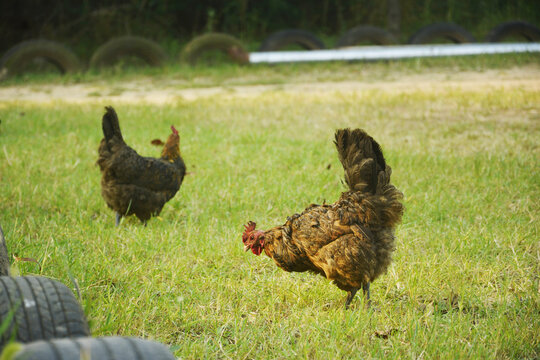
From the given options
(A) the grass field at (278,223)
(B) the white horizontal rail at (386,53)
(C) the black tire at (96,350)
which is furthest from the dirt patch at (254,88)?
(C) the black tire at (96,350)

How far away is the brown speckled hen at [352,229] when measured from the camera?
2.67 m

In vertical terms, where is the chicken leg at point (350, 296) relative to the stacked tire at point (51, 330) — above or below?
below

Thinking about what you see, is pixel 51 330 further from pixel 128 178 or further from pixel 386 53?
pixel 386 53

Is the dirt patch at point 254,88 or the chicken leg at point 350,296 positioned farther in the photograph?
the dirt patch at point 254,88

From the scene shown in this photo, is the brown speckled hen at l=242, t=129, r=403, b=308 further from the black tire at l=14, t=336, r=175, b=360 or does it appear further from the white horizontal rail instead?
the white horizontal rail

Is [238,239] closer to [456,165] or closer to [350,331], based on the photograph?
[350,331]

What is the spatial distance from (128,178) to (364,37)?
11542mm

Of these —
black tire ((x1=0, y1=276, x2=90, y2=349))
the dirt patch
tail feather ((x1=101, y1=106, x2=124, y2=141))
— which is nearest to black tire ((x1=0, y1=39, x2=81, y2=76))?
the dirt patch

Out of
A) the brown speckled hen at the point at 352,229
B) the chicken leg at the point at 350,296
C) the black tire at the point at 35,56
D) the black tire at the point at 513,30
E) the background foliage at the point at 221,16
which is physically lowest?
the chicken leg at the point at 350,296

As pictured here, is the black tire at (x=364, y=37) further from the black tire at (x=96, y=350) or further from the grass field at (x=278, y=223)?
the black tire at (x=96, y=350)

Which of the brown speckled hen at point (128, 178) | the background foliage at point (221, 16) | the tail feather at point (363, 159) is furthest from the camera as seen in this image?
the background foliage at point (221, 16)

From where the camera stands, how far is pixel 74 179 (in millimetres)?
5043

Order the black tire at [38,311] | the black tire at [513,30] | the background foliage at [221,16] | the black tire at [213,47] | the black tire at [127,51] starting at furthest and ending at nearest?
1. the background foliage at [221,16]
2. the black tire at [513,30]
3. the black tire at [213,47]
4. the black tire at [127,51]
5. the black tire at [38,311]

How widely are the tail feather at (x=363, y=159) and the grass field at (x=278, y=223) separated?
2.09 ft
